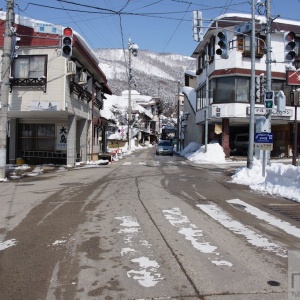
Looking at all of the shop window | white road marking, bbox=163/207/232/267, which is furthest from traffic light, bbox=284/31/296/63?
the shop window

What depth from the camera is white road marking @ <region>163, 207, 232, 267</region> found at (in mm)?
5414

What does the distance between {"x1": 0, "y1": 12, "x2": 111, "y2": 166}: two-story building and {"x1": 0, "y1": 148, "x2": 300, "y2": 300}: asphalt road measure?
1047 cm

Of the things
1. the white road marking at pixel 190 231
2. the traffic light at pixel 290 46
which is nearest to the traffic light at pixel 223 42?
the traffic light at pixel 290 46

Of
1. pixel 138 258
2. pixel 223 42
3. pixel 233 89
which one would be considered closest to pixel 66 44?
pixel 223 42

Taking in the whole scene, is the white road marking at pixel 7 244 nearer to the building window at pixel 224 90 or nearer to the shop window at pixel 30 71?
the shop window at pixel 30 71

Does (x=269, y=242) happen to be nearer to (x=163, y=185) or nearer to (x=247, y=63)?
(x=163, y=185)

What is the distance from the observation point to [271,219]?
311 inches

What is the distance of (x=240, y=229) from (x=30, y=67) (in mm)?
17011

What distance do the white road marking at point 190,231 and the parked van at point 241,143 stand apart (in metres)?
27.4

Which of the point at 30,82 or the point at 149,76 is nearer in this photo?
the point at 30,82

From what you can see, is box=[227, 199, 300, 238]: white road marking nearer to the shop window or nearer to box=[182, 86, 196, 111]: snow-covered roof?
the shop window

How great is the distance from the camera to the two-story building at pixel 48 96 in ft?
65.3

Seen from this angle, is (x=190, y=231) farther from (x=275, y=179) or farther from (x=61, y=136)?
(x=61, y=136)

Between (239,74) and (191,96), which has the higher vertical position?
(191,96)
